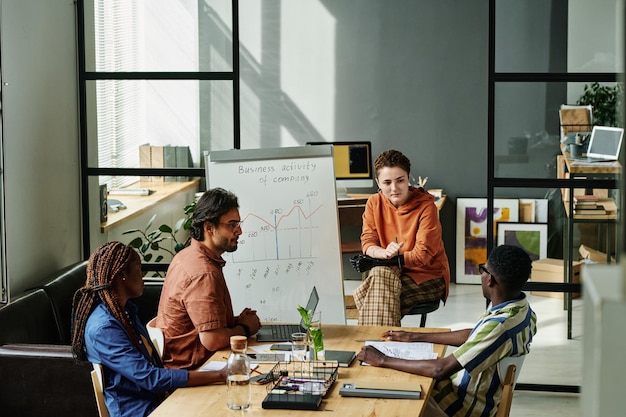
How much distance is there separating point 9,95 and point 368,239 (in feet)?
6.73

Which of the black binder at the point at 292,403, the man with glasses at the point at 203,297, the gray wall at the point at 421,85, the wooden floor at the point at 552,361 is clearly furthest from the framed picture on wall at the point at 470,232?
the black binder at the point at 292,403

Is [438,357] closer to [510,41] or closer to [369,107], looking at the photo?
[510,41]

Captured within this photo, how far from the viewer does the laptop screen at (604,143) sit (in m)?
4.80

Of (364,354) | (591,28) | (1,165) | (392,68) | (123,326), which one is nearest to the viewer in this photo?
(123,326)

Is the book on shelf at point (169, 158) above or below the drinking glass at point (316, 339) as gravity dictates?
above

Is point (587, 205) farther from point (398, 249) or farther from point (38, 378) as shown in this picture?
point (38, 378)

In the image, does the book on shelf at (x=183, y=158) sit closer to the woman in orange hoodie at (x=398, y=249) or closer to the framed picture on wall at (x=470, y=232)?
the woman in orange hoodie at (x=398, y=249)

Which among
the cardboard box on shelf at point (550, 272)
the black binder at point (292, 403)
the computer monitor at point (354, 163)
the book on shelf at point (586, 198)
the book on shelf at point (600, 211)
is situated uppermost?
the computer monitor at point (354, 163)

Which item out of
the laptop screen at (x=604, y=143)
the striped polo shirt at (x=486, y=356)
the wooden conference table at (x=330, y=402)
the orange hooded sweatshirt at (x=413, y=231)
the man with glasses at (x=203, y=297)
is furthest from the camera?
the laptop screen at (x=604, y=143)

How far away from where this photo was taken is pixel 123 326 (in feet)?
9.82

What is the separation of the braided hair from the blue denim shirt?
0.07 feet

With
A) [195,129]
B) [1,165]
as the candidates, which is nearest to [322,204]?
[195,129]

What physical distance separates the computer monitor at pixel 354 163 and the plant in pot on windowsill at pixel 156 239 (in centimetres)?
244

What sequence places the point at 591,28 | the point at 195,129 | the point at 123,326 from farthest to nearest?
the point at 195,129, the point at 591,28, the point at 123,326
